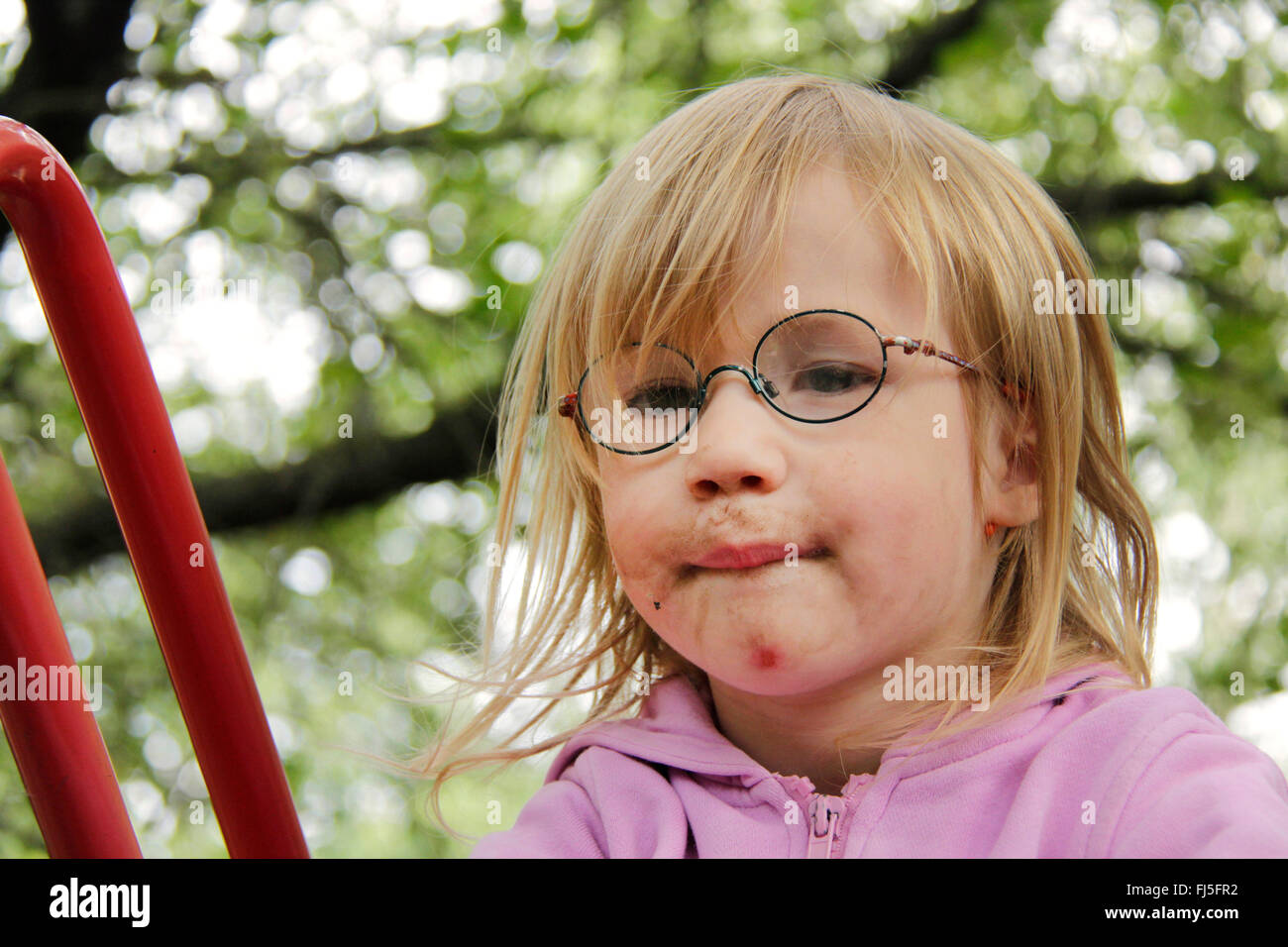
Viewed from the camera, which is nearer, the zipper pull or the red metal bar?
the red metal bar

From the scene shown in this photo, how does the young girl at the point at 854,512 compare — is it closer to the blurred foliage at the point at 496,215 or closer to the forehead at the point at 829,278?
the forehead at the point at 829,278

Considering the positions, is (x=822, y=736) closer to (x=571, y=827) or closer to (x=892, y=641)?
(x=892, y=641)

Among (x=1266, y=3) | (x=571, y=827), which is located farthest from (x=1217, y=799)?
(x=1266, y=3)

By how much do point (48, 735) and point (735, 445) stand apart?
1.67 feet

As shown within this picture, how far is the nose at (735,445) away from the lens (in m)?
0.97

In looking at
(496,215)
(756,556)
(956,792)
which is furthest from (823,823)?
(496,215)

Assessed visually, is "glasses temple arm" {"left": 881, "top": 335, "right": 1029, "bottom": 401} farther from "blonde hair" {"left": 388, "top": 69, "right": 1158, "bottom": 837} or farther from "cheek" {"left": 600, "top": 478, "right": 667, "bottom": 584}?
"cheek" {"left": 600, "top": 478, "right": 667, "bottom": 584}

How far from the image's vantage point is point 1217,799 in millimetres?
836

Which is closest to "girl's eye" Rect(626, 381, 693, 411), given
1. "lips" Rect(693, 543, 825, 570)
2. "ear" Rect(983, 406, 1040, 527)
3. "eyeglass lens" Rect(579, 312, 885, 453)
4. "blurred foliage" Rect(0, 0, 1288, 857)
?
"eyeglass lens" Rect(579, 312, 885, 453)

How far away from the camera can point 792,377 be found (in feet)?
3.32

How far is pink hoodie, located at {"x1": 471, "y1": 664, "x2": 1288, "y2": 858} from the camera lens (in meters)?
0.87

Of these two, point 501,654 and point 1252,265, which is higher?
point 1252,265

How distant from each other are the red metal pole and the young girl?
1.26 ft
